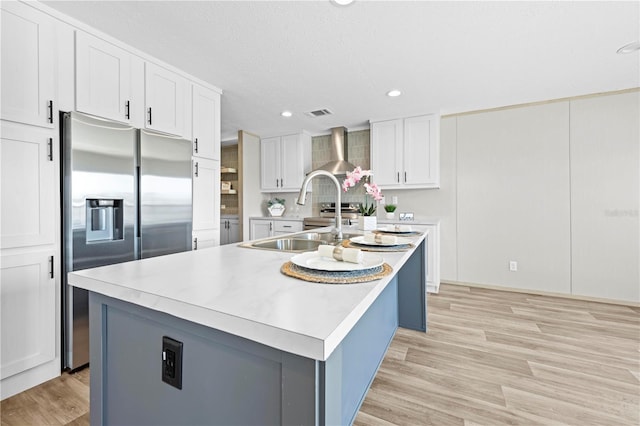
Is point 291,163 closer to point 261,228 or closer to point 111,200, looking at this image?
point 261,228

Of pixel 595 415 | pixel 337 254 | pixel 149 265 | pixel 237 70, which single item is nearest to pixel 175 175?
pixel 237 70

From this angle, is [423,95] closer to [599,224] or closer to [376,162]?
[376,162]

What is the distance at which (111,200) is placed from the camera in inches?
79.5

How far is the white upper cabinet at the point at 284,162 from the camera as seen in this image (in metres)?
4.71

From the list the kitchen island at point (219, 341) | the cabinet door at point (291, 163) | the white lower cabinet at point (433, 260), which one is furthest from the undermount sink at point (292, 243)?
the cabinet door at point (291, 163)

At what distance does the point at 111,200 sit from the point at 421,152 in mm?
3382

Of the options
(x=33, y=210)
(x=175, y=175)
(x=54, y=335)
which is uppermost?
(x=175, y=175)

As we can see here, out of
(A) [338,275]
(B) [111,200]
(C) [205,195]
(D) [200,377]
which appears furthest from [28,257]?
(A) [338,275]

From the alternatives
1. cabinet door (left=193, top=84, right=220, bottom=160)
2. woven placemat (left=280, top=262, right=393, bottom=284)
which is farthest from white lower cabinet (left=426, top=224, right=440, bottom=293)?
woven placemat (left=280, top=262, right=393, bottom=284)

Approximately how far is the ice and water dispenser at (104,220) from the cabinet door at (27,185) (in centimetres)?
18

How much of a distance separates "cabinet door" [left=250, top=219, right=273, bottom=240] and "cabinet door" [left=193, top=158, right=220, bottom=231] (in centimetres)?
155

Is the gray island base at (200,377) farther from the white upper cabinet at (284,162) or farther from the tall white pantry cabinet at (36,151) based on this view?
the white upper cabinet at (284,162)

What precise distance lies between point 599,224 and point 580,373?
2.17 m

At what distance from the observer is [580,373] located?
1.81 m
